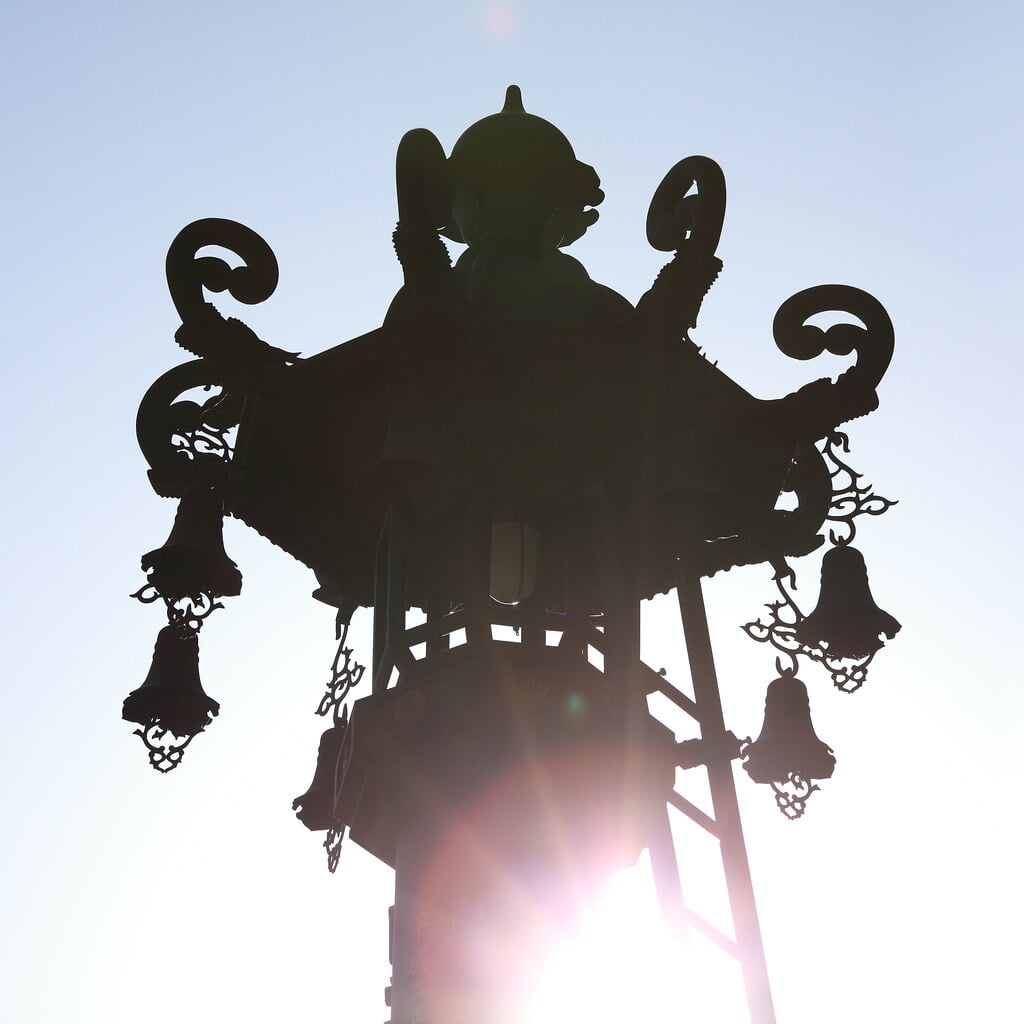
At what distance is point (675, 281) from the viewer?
7449 mm

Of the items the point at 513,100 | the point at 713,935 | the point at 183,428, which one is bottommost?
the point at 713,935

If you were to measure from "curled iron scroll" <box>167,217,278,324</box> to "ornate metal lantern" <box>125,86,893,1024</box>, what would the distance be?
0.01m

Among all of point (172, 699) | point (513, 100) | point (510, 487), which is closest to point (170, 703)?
point (172, 699)

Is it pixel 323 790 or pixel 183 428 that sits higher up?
pixel 183 428

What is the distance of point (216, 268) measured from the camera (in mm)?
7547

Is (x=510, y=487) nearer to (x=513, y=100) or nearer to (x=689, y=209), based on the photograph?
(x=689, y=209)

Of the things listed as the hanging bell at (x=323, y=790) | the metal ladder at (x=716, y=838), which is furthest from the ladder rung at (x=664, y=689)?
the hanging bell at (x=323, y=790)

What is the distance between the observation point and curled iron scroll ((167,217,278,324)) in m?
7.42

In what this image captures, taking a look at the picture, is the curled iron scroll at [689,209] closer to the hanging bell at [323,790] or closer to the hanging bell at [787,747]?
the hanging bell at [787,747]

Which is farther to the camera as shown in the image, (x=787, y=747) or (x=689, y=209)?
(x=787, y=747)

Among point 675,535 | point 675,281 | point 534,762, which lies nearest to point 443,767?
point 534,762

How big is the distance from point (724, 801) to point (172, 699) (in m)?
3.72

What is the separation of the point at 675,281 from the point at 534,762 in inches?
114

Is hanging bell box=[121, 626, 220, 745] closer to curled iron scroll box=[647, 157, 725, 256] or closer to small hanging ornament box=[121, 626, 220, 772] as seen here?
small hanging ornament box=[121, 626, 220, 772]
